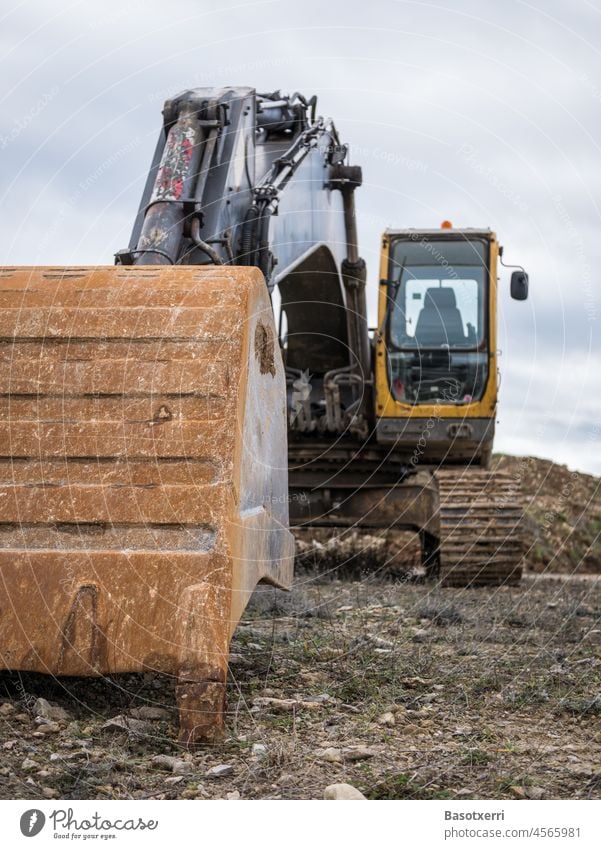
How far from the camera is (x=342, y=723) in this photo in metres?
3.21

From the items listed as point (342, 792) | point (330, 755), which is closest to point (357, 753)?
point (330, 755)

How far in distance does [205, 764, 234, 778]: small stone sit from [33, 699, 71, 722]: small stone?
61cm

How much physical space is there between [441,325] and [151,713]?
549 centimetres

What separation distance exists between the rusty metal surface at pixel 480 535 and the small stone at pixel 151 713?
15.8 feet

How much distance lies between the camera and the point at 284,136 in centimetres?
621

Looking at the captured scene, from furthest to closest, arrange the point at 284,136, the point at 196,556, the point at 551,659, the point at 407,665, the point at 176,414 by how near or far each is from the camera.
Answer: the point at 284,136 < the point at 551,659 < the point at 407,665 < the point at 176,414 < the point at 196,556

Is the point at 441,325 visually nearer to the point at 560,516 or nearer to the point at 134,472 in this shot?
the point at 134,472

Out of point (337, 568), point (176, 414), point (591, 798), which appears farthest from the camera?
point (337, 568)

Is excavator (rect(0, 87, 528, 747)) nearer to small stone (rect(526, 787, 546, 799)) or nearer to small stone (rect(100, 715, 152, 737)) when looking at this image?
small stone (rect(100, 715, 152, 737))

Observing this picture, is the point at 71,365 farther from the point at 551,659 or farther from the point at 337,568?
the point at 337,568

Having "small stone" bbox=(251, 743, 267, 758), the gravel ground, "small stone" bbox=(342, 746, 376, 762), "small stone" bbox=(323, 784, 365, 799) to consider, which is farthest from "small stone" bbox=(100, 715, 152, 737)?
"small stone" bbox=(323, 784, 365, 799)

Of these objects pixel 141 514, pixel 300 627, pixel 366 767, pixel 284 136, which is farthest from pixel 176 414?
pixel 284 136

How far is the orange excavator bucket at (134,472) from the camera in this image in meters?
2.93

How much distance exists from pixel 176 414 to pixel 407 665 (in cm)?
146
